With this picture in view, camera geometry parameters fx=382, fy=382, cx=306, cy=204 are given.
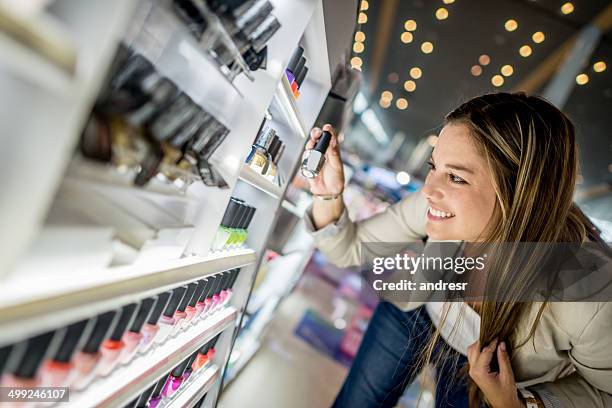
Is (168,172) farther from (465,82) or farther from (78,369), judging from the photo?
(465,82)

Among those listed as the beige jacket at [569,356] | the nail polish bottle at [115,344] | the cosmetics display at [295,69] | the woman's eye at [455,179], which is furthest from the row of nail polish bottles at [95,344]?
the beige jacket at [569,356]

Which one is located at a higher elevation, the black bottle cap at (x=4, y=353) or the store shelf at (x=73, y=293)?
the store shelf at (x=73, y=293)

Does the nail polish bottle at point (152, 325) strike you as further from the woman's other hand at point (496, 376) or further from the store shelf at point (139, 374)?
the woman's other hand at point (496, 376)

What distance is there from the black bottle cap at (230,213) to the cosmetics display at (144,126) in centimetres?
45

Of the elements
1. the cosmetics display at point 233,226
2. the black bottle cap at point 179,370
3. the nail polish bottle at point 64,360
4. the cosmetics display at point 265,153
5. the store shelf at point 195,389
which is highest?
the cosmetics display at point 265,153

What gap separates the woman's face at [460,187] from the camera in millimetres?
1282

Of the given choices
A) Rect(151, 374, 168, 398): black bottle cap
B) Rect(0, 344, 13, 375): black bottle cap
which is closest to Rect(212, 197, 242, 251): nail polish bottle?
Rect(151, 374, 168, 398): black bottle cap

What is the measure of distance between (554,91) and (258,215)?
167 inches

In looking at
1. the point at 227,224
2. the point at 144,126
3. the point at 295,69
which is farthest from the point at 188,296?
the point at 295,69

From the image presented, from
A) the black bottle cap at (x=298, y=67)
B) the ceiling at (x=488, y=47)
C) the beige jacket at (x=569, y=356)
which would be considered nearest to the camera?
the beige jacket at (x=569, y=356)

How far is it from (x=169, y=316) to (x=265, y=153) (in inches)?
26.7

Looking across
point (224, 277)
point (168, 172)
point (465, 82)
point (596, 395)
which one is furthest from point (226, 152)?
point (465, 82)

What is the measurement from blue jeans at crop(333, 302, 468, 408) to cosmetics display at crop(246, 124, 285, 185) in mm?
860

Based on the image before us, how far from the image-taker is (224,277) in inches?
59.2
